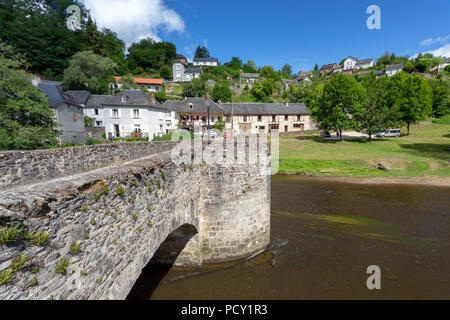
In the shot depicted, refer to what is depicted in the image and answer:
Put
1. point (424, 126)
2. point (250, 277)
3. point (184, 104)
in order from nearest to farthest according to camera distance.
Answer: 1. point (250, 277)
2. point (184, 104)
3. point (424, 126)

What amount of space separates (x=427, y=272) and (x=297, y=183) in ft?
47.7

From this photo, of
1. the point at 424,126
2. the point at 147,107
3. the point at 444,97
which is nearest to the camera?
the point at 147,107

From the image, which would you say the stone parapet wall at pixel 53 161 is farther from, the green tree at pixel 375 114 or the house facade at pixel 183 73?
the house facade at pixel 183 73

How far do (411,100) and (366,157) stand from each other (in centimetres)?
2302

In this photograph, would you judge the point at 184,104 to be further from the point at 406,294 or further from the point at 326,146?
the point at 406,294

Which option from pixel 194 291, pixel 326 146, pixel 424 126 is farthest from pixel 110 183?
pixel 424 126

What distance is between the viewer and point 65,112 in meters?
29.3

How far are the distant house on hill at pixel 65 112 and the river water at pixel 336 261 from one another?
79.0ft

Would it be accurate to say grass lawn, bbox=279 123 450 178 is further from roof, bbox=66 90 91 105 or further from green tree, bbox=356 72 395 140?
roof, bbox=66 90 91 105

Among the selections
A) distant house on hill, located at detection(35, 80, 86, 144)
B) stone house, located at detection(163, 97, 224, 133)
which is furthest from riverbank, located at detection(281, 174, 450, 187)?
distant house on hill, located at detection(35, 80, 86, 144)

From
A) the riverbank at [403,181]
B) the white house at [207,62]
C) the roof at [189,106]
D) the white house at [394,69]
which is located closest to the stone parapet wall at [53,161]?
the riverbank at [403,181]

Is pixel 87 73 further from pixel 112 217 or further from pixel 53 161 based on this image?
pixel 112 217

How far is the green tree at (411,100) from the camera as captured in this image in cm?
4150

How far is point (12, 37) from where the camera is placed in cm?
4812
